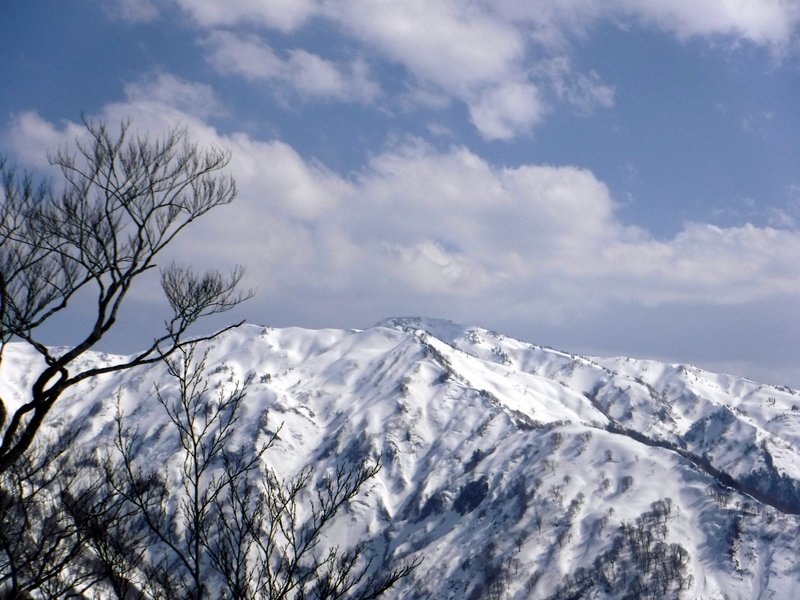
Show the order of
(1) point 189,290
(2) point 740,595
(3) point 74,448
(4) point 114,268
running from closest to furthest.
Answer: (4) point 114,268
(1) point 189,290
(3) point 74,448
(2) point 740,595

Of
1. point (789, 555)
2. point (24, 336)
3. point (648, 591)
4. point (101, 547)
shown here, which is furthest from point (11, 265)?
point (789, 555)

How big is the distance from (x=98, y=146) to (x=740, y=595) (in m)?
229

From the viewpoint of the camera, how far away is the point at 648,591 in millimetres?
195000

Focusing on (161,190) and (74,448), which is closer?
(161,190)

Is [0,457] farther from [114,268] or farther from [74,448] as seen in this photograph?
[74,448]

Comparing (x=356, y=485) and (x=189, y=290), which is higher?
(x=189, y=290)

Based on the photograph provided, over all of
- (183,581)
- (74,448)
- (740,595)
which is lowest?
(740,595)

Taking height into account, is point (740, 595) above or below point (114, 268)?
below

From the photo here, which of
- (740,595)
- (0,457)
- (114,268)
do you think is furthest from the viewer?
(740,595)

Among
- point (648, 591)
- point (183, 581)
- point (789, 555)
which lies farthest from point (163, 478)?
point (789, 555)

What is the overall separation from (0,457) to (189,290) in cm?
478

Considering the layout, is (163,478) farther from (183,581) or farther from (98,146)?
(98,146)

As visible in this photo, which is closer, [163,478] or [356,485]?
[356,485]

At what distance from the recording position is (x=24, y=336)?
40.7 ft
